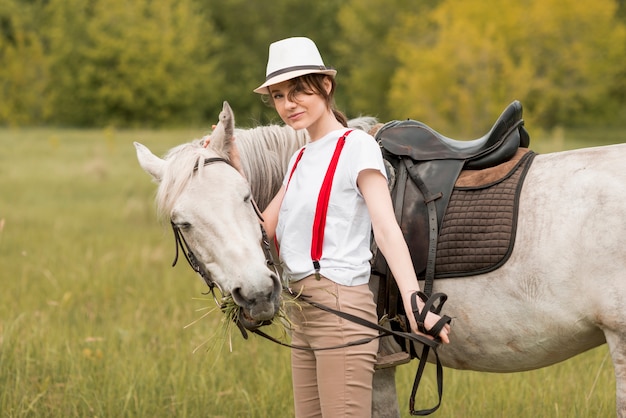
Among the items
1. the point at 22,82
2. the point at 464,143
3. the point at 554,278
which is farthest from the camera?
the point at 22,82

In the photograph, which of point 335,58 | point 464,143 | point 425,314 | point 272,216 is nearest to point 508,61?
point 335,58

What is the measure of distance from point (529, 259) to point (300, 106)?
1033mm

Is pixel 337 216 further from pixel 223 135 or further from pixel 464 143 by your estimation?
pixel 464 143

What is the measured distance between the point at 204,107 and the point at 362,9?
15.5m

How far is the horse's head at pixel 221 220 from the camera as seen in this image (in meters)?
2.60

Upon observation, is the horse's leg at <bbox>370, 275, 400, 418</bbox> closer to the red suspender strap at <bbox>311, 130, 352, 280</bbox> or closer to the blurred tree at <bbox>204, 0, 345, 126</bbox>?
the red suspender strap at <bbox>311, 130, 352, 280</bbox>

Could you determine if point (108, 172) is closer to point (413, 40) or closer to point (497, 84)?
point (497, 84)

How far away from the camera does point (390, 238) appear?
106 inches

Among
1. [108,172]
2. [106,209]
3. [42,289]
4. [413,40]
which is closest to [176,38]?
[413,40]

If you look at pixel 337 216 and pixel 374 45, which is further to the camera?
pixel 374 45

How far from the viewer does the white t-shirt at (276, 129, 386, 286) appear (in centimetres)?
277

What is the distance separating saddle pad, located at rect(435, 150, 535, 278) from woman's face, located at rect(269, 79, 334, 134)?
0.66 meters

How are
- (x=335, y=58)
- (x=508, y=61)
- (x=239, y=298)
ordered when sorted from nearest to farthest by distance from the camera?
(x=239, y=298), (x=508, y=61), (x=335, y=58)

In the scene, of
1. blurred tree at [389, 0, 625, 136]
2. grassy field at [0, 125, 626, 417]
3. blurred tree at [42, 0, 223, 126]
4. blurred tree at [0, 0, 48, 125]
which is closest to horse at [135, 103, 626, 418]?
grassy field at [0, 125, 626, 417]
